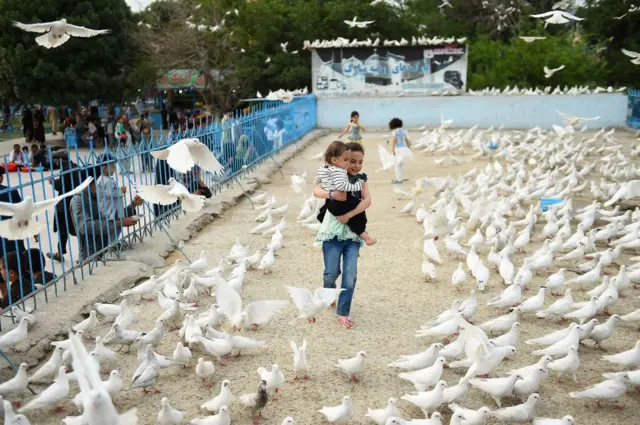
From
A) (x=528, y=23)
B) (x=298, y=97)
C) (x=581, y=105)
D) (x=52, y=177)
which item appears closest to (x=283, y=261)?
(x=52, y=177)

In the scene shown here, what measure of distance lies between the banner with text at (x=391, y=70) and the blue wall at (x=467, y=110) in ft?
2.24

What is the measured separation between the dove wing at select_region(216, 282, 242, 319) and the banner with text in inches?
738

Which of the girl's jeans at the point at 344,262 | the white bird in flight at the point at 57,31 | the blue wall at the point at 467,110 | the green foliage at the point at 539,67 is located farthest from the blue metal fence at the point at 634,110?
the white bird in flight at the point at 57,31

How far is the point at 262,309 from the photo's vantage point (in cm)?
424

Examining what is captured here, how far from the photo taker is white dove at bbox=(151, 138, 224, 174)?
530 cm

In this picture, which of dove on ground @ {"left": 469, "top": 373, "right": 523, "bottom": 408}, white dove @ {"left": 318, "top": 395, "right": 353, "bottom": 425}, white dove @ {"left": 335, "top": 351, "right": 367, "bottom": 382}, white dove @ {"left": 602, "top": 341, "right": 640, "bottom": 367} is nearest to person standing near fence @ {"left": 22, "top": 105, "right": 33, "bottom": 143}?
white dove @ {"left": 335, "top": 351, "right": 367, "bottom": 382}

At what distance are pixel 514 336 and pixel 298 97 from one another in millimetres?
15064

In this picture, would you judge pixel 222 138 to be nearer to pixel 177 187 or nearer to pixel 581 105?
pixel 177 187

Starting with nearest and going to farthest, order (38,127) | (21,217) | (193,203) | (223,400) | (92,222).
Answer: (223,400)
(21,217)
(193,203)
(92,222)
(38,127)

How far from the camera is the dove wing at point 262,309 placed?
4195mm

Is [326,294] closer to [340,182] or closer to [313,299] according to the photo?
[313,299]

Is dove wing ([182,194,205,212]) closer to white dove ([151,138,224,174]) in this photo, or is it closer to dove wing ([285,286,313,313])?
white dove ([151,138,224,174])

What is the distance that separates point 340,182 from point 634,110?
756 inches

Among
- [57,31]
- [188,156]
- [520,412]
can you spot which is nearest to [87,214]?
[188,156]
